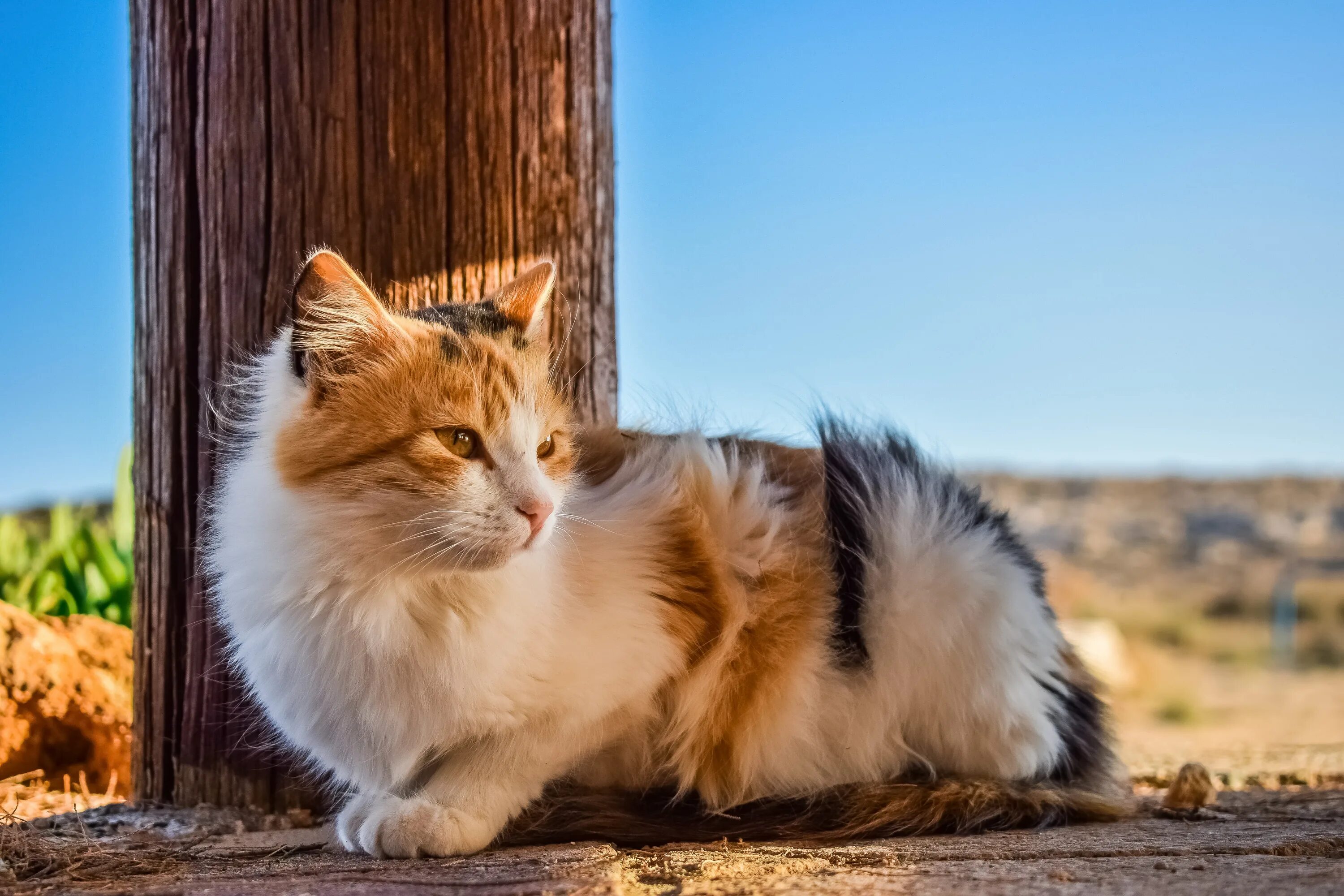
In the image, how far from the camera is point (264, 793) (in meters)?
2.36

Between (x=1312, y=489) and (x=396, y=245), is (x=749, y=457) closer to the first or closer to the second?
(x=396, y=245)

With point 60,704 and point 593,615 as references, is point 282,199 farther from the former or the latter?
point 60,704

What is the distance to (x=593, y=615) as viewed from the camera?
73.7 inches

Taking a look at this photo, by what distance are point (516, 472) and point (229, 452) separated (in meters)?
0.79

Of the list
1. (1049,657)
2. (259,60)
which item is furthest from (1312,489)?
(259,60)

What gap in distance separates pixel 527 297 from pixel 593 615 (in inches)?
24.4

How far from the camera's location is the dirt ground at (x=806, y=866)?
1417mm

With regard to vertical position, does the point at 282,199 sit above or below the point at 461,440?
above

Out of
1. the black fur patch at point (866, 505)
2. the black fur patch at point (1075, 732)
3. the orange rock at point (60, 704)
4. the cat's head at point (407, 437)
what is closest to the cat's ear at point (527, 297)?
the cat's head at point (407, 437)

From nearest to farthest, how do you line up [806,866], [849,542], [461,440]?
[806,866]
[461,440]
[849,542]

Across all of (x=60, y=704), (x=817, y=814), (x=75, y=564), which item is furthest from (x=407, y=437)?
(x=75, y=564)

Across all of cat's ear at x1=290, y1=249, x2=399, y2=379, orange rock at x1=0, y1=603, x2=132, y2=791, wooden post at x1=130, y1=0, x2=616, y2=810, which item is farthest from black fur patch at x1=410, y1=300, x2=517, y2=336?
orange rock at x1=0, y1=603, x2=132, y2=791

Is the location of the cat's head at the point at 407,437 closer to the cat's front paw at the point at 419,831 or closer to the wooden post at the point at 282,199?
the cat's front paw at the point at 419,831

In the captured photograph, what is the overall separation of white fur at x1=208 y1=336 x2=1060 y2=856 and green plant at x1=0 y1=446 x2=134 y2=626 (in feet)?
5.35
